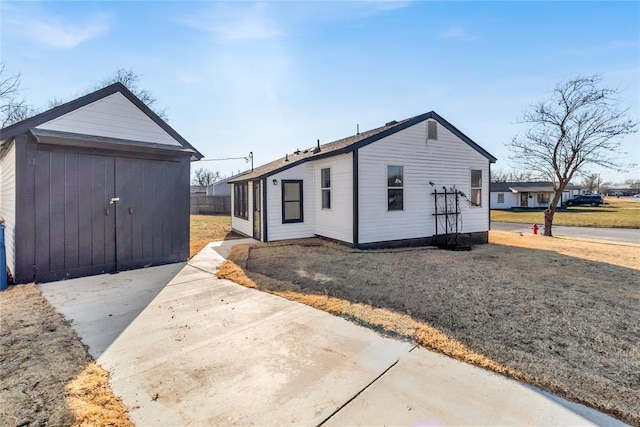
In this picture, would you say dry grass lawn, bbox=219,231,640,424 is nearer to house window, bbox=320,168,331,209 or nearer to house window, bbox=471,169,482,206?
house window, bbox=320,168,331,209

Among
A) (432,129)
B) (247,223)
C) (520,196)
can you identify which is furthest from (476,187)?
(520,196)

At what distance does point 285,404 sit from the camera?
2182 millimetres

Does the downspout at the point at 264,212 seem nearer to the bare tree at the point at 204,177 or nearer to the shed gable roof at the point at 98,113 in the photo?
the shed gable roof at the point at 98,113

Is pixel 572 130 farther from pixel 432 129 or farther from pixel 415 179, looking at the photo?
pixel 415 179

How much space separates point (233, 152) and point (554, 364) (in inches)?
1441

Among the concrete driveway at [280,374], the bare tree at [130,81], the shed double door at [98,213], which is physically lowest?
the concrete driveway at [280,374]

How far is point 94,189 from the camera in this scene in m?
5.89

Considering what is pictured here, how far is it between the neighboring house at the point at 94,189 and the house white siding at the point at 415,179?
15.2ft

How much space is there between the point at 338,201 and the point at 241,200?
5.08 meters

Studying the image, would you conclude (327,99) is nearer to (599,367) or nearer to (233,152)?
(599,367)

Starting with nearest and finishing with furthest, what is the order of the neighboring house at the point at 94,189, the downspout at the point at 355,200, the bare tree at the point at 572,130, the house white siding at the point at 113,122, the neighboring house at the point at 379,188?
the neighboring house at the point at 94,189
the house white siding at the point at 113,122
the downspout at the point at 355,200
the neighboring house at the point at 379,188
the bare tree at the point at 572,130

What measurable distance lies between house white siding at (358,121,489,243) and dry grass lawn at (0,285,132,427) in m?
6.77

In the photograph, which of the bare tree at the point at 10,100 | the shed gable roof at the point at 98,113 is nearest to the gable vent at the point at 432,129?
the shed gable roof at the point at 98,113

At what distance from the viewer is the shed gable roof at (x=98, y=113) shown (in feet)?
17.4
